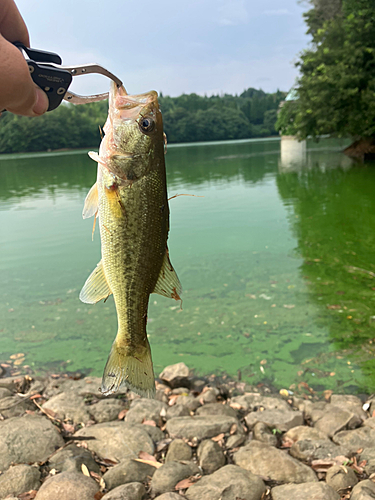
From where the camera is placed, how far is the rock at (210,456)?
13.2ft

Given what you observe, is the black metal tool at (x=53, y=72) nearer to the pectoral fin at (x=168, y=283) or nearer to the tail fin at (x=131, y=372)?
the pectoral fin at (x=168, y=283)

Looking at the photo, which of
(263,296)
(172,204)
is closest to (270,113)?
(172,204)

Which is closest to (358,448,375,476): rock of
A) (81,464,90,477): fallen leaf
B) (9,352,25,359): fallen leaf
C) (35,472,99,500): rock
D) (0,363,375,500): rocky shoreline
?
(0,363,375,500): rocky shoreline

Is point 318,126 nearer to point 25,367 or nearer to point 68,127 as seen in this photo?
point 25,367

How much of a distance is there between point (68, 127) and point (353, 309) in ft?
243

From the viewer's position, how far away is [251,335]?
6.61 meters

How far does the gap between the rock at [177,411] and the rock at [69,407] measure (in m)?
0.91

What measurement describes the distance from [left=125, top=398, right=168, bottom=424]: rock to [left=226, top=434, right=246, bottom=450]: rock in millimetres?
876

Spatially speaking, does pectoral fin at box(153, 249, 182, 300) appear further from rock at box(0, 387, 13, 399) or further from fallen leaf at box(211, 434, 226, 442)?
rock at box(0, 387, 13, 399)

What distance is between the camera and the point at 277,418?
4.68m

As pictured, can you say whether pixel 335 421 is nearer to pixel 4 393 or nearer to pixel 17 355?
pixel 4 393

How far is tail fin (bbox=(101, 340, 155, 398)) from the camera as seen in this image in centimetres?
230

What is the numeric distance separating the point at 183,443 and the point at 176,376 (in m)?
1.37

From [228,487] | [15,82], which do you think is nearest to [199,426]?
[228,487]
